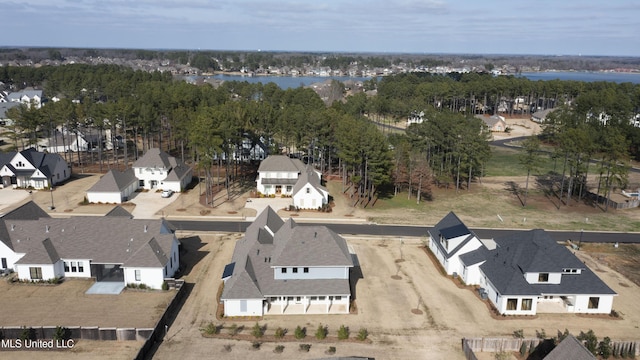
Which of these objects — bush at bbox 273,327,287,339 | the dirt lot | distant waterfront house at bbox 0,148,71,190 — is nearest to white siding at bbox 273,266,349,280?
the dirt lot

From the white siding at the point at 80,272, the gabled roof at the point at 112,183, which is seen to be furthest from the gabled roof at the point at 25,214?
the gabled roof at the point at 112,183

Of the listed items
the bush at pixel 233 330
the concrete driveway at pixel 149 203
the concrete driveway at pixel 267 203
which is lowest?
the bush at pixel 233 330

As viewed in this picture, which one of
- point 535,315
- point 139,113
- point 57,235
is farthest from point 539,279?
point 139,113

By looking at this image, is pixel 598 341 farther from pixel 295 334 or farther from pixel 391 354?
pixel 295 334

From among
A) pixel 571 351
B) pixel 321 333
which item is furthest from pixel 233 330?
pixel 571 351

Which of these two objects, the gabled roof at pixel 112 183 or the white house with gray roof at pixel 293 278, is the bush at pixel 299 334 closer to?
the white house with gray roof at pixel 293 278

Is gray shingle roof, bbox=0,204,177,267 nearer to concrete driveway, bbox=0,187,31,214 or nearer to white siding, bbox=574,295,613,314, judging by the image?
concrete driveway, bbox=0,187,31,214

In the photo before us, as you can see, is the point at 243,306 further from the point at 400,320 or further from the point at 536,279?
the point at 536,279
